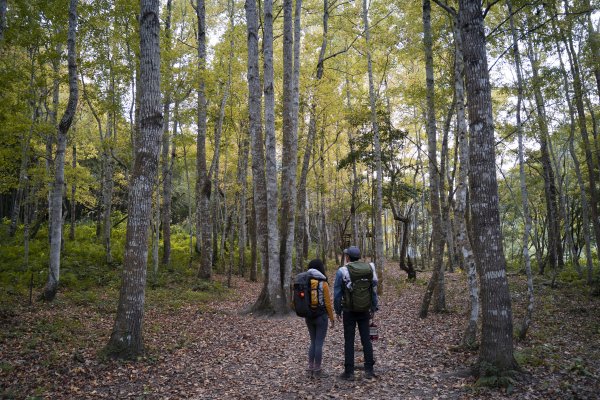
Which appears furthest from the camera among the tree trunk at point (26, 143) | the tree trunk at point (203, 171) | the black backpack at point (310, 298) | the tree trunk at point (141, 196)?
the tree trunk at point (203, 171)

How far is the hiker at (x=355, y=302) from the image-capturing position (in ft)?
17.6

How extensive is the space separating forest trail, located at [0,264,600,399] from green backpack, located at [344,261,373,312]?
110 cm

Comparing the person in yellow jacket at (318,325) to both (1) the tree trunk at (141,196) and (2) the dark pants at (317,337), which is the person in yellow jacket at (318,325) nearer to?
(2) the dark pants at (317,337)

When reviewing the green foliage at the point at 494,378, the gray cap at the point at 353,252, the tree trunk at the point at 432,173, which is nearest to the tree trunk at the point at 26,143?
the gray cap at the point at 353,252

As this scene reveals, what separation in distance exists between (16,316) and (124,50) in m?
9.80

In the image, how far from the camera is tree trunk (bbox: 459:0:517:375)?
491cm

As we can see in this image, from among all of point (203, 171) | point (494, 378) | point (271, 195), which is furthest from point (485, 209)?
point (203, 171)

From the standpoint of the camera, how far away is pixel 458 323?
8.80m

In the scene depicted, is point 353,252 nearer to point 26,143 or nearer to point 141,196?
point 141,196

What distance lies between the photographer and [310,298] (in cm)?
565

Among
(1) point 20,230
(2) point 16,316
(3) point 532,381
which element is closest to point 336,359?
(3) point 532,381

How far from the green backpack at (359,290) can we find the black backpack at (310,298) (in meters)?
0.43

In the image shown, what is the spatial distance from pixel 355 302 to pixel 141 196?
3920mm

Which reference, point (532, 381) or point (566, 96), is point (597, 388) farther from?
point (566, 96)
